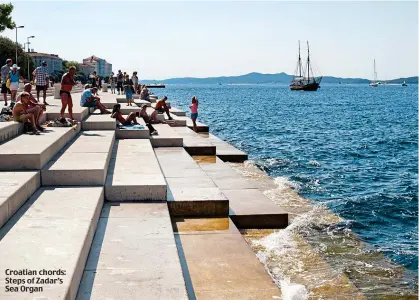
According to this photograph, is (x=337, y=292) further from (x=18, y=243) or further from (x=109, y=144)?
(x=109, y=144)

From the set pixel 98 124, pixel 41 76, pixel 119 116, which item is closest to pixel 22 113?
A: pixel 98 124

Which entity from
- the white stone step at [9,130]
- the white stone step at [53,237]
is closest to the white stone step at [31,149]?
the white stone step at [9,130]

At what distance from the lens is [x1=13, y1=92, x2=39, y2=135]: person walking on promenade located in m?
10.3

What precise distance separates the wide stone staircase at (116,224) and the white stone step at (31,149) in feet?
0.05

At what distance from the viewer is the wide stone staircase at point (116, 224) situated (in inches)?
192

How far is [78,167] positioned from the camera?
26.2 feet

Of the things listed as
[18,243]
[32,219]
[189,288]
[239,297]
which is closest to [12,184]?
[32,219]

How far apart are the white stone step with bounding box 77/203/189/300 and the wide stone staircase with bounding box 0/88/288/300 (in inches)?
0.4

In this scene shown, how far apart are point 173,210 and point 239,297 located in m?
2.85

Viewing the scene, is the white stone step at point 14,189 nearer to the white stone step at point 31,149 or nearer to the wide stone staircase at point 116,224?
the wide stone staircase at point 116,224

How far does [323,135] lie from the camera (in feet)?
111

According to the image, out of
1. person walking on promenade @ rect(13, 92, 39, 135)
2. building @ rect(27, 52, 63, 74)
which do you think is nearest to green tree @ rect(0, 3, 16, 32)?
person walking on promenade @ rect(13, 92, 39, 135)

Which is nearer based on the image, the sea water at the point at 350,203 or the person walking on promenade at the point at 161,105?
the sea water at the point at 350,203

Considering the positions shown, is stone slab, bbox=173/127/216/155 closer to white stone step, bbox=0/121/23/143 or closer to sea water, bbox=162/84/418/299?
sea water, bbox=162/84/418/299
